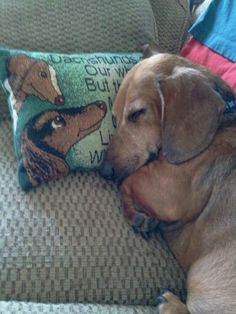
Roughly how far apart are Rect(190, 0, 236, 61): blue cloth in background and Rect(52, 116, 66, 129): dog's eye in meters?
0.66

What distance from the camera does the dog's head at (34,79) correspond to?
1.35m

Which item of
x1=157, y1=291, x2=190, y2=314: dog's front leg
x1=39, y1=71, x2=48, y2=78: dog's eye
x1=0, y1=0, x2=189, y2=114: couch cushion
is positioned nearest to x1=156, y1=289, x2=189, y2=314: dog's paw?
x1=157, y1=291, x2=190, y2=314: dog's front leg

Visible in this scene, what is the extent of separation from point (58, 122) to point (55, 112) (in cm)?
3

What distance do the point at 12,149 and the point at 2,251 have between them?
0.43 m

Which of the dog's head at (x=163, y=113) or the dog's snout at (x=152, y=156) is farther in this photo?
the dog's snout at (x=152, y=156)

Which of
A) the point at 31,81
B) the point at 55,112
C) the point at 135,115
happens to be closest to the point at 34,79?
the point at 31,81

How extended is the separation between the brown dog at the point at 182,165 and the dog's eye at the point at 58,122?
173 millimetres

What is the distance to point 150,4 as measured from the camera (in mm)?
1806

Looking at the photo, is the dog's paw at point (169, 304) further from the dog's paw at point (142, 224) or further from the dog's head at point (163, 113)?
the dog's head at point (163, 113)

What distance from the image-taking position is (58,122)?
1.34 metres

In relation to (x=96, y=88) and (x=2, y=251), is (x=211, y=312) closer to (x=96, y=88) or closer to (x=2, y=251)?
(x=2, y=251)

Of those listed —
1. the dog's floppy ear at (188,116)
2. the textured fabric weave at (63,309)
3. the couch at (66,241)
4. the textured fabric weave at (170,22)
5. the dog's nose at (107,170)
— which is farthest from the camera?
the textured fabric weave at (170,22)

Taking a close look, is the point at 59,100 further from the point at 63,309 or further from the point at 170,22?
the point at 170,22

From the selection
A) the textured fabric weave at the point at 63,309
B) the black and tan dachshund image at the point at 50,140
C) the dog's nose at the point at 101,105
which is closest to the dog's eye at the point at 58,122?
the black and tan dachshund image at the point at 50,140
